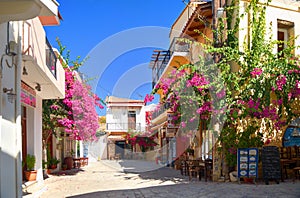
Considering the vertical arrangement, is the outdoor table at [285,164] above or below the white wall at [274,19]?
below

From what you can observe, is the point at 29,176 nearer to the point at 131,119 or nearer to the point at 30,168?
the point at 30,168

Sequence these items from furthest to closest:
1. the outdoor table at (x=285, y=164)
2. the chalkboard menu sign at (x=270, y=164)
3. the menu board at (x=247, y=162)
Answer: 1. the outdoor table at (x=285, y=164)
2. the menu board at (x=247, y=162)
3. the chalkboard menu sign at (x=270, y=164)

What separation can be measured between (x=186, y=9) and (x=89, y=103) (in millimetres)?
8904

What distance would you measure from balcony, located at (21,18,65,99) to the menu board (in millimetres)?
6784

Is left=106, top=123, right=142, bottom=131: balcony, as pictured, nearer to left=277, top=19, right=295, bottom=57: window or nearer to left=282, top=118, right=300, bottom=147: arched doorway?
left=277, top=19, right=295, bottom=57: window

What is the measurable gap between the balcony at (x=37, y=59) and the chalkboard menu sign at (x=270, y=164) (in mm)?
7437

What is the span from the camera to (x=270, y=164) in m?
11.7

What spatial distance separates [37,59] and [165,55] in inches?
617

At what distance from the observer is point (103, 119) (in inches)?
1788

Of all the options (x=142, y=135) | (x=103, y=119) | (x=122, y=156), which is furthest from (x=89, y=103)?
(x=103, y=119)

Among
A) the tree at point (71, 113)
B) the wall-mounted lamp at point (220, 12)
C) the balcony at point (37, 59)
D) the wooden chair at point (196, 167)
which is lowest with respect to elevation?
the wooden chair at point (196, 167)

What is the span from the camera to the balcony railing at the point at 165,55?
68.5ft

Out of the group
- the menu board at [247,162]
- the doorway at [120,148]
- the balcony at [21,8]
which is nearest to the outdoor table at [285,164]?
the menu board at [247,162]

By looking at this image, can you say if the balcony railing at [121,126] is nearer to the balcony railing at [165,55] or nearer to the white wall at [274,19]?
the balcony railing at [165,55]
